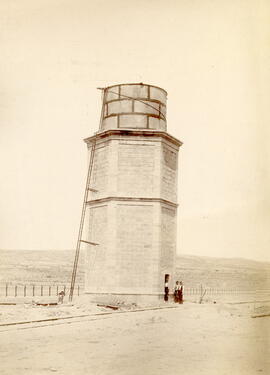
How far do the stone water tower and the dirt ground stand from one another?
3.66m

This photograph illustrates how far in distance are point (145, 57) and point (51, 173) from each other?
238cm

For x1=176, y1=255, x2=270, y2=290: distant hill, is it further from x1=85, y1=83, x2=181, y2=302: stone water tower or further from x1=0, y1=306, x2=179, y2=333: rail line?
x1=85, y1=83, x2=181, y2=302: stone water tower

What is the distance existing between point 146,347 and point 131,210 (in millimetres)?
5658

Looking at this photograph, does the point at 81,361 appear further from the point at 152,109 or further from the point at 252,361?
the point at 152,109

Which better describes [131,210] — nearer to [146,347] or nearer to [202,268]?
[202,268]

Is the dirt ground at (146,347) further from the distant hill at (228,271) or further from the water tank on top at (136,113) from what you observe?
the water tank on top at (136,113)

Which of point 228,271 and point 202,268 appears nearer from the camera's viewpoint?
point 228,271

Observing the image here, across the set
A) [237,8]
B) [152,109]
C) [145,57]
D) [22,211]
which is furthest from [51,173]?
[152,109]

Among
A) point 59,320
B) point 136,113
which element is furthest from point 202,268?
point 136,113

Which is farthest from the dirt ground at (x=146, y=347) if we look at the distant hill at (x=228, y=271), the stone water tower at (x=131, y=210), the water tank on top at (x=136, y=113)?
the water tank on top at (x=136, y=113)

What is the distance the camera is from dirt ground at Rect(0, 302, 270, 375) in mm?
7137

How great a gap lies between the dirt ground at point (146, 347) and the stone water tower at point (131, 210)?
144 inches

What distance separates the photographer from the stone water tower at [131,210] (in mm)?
12672

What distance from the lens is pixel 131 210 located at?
1316 cm
